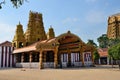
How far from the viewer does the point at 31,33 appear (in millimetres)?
44625

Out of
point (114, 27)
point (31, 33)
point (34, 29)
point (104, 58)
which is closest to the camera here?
point (31, 33)

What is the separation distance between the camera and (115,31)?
11244cm

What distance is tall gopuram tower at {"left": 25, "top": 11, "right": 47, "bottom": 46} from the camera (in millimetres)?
44375

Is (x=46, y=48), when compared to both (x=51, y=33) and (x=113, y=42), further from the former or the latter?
(x=113, y=42)

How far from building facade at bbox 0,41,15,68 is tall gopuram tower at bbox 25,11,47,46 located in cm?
469

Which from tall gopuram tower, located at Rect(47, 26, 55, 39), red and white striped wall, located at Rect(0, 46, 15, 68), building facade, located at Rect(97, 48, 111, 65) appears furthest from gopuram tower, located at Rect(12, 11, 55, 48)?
building facade, located at Rect(97, 48, 111, 65)

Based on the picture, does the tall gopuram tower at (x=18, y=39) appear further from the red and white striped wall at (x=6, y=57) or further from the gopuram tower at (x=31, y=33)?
the red and white striped wall at (x=6, y=57)

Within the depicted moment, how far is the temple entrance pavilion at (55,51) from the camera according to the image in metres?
30.9

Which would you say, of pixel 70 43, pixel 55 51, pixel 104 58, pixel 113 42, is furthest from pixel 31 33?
pixel 113 42

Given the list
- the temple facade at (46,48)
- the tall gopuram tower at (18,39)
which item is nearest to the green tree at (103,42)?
the temple facade at (46,48)

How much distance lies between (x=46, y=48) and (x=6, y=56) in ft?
36.1

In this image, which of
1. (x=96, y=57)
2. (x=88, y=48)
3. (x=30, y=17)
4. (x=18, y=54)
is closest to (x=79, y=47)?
(x=88, y=48)

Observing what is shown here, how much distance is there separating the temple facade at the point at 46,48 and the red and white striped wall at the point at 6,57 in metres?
0.88

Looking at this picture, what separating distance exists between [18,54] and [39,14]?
11474 mm
